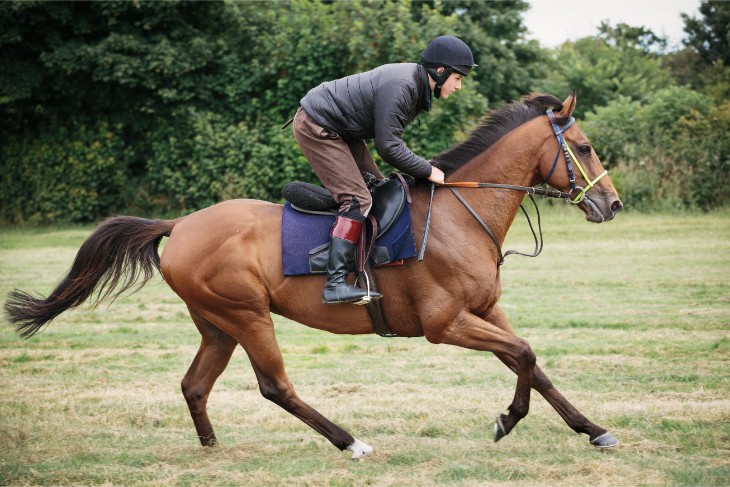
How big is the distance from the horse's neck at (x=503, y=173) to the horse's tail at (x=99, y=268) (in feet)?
7.54

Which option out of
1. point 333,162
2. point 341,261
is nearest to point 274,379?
point 341,261

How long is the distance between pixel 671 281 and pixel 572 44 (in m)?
33.2

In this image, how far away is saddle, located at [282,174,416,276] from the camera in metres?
5.92

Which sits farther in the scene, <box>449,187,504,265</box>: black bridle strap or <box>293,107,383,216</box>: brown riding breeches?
<box>449,187,504,265</box>: black bridle strap

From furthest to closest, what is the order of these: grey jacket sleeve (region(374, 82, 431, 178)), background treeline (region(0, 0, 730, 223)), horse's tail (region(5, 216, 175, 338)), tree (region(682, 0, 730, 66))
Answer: tree (region(682, 0, 730, 66)), background treeline (region(0, 0, 730, 223)), horse's tail (region(5, 216, 175, 338)), grey jacket sleeve (region(374, 82, 431, 178))

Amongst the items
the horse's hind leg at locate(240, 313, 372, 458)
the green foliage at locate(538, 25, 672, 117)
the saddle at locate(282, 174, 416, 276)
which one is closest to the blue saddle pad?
the saddle at locate(282, 174, 416, 276)

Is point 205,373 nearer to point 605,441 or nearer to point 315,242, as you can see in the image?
point 315,242

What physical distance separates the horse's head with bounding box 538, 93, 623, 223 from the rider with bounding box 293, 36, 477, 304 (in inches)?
31.7

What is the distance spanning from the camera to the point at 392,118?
5730 mm

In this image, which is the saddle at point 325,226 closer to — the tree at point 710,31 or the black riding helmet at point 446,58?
the black riding helmet at point 446,58

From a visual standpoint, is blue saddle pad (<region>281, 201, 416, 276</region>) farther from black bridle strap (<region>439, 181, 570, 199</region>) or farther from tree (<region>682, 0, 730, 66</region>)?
tree (<region>682, 0, 730, 66</region>)

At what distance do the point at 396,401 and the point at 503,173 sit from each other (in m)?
2.37

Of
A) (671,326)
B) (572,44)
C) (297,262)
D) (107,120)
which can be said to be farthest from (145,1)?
(572,44)

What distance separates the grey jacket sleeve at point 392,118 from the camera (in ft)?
18.7
